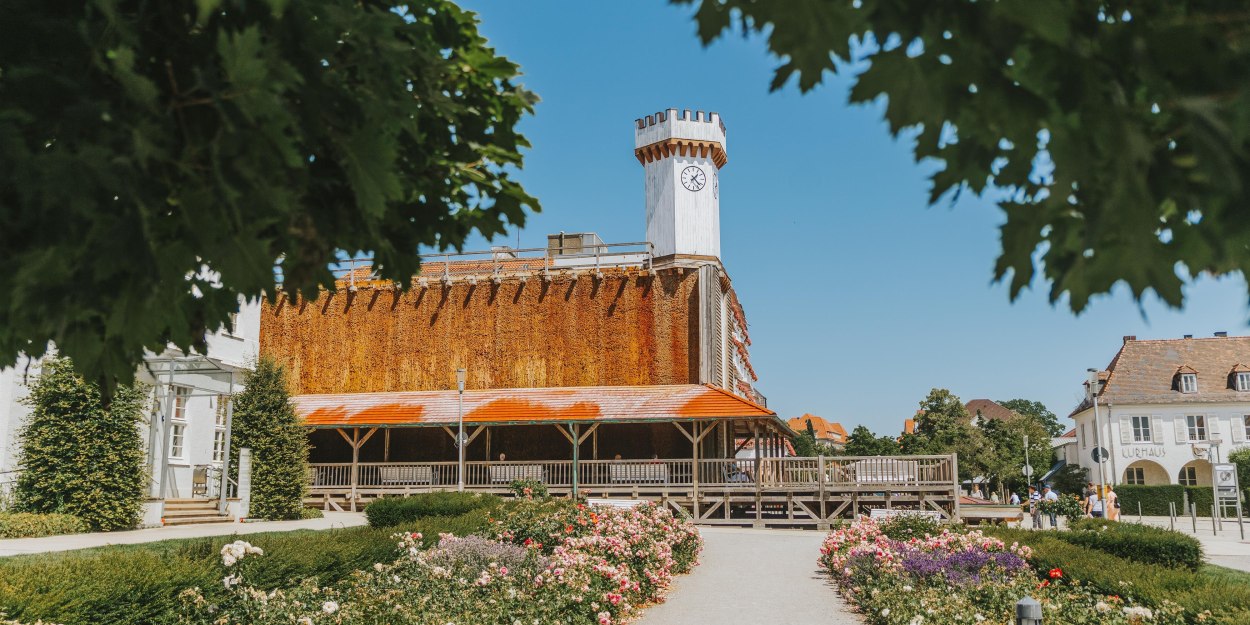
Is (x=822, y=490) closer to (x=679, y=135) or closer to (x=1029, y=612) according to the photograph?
(x=679, y=135)

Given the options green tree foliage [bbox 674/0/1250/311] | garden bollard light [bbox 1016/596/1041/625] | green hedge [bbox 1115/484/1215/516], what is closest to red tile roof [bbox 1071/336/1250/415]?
green hedge [bbox 1115/484/1215/516]

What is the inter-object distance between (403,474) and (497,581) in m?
21.8

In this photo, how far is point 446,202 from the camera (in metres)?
2.91

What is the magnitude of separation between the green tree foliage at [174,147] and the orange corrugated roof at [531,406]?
24.5 metres

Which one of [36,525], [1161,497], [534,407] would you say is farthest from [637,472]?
[1161,497]

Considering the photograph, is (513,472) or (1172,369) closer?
(513,472)

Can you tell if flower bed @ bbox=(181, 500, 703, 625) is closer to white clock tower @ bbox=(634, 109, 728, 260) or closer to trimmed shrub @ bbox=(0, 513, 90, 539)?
trimmed shrub @ bbox=(0, 513, 90, 539)

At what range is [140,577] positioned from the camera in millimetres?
7027

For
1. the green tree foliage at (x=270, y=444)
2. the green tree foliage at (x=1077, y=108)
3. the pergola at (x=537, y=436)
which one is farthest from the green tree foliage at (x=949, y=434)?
the green tree foliage at (x=1077, y=108)

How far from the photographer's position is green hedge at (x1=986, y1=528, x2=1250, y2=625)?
23.8 feet

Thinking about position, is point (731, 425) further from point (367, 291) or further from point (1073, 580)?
point (1073, 580)

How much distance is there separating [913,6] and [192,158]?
5.05 feet

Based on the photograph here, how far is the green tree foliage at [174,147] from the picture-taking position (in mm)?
1897

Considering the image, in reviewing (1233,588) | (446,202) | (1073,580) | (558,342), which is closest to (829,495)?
(558,342)
